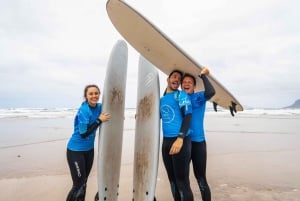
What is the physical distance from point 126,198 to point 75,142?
1.15 meters

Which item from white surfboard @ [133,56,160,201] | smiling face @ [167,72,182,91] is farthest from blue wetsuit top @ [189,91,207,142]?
white surfboard @ [133,56,160,201]

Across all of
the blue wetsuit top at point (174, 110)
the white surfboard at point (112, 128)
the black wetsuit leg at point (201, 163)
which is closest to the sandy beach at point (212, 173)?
the white surfboard at point (112, 128)

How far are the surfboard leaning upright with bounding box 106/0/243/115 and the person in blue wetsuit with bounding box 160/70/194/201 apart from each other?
698 millimetres

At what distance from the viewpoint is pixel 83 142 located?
8.83ft

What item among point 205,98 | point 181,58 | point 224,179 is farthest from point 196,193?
point 181,58

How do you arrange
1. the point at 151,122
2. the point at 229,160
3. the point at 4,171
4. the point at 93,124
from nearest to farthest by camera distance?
1. the point at 93,124
2. the point at 151,122
3. the point at 4,171
4. the point at 229,160

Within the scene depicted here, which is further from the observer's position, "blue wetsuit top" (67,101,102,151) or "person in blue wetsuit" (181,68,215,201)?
"person in blue wetsuit" (181,68,215,201)

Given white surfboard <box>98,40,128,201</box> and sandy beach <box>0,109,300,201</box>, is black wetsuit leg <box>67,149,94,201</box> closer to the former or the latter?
white surfboard <box>98,40,128,201</box>

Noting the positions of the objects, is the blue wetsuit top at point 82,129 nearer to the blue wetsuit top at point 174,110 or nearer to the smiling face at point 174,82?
the blue wetsuit top at point 174,110

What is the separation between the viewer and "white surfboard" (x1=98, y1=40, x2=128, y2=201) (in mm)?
3109

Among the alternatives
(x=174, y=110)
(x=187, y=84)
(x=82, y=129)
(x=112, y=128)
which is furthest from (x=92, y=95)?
(x=187, y=84)

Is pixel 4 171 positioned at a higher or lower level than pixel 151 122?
lower

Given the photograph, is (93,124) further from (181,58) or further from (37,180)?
(37,180)

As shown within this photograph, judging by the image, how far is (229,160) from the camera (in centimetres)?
553
